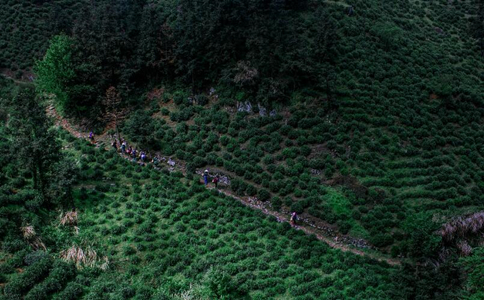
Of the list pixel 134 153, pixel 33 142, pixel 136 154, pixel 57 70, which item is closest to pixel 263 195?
pixel 136 154

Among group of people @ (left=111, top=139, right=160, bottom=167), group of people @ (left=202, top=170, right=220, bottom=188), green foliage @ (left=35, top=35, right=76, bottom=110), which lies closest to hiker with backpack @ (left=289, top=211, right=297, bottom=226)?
group of people @ (left=202, top=170, right=220, bottom=188)

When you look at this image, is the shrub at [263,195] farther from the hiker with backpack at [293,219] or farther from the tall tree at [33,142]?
the tall tree at [33,142]

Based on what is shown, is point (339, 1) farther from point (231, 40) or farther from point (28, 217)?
point (28, 217)

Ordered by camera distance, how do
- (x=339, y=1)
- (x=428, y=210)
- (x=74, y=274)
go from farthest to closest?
(x=339, y=1) < (x=428, y=210) < (x=74, y=274)

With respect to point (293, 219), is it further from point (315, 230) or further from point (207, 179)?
point (207, 179)

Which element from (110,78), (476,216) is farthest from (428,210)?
(110,78)

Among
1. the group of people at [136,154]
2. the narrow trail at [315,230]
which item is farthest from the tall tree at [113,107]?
the narrow trail at [315,230]

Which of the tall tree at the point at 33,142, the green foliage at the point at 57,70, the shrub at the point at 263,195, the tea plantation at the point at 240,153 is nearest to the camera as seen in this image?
the tea plantation at the point at 240,153

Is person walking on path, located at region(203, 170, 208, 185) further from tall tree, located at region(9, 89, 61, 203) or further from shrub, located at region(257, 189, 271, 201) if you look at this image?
tall tree, located at region(9, 89, 61, 203)
